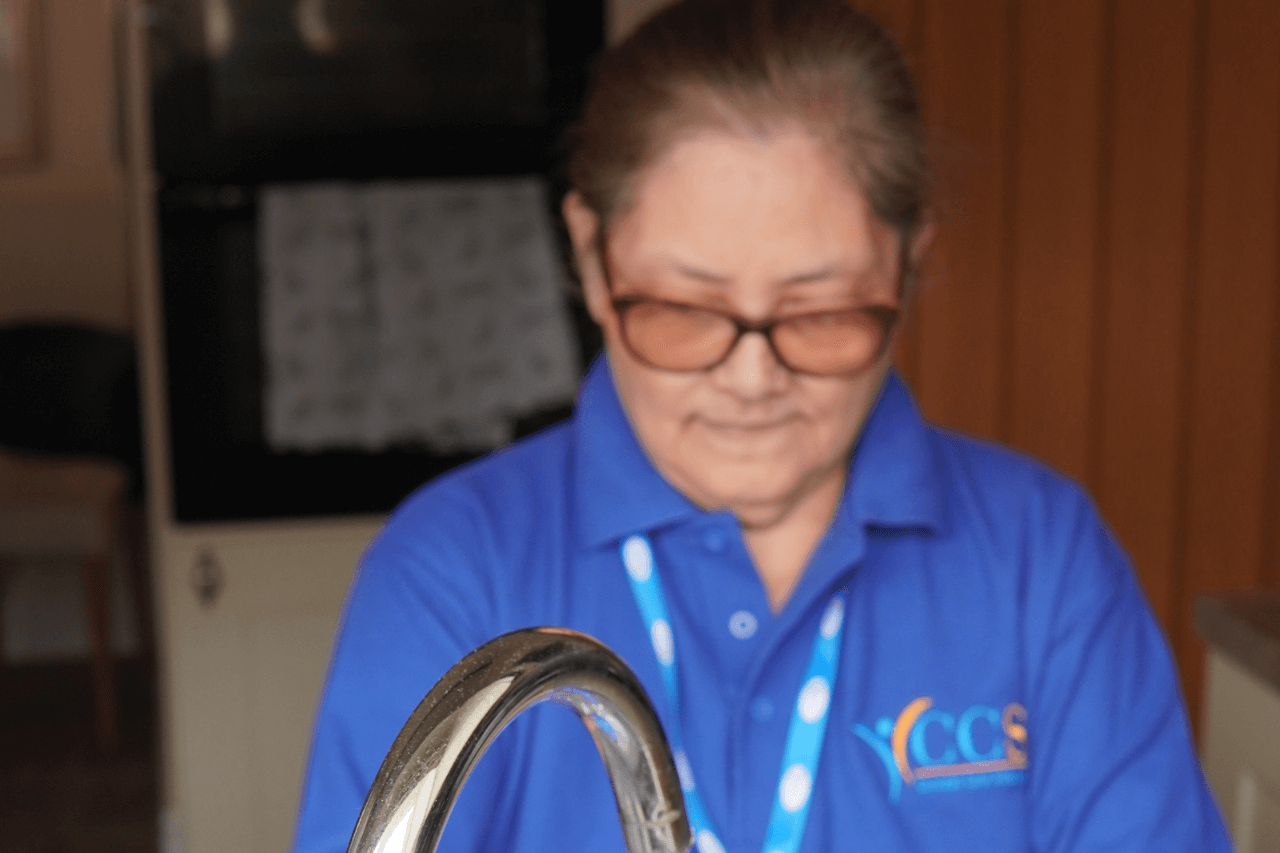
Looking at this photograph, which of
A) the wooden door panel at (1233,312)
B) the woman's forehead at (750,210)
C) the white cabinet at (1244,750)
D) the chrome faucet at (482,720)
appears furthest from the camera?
the wooden door panel at (1233,312)

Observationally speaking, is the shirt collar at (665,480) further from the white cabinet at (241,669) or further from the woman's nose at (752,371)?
the white cabinet at (241,669)

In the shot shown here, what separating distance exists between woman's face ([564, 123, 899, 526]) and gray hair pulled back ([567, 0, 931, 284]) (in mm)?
14

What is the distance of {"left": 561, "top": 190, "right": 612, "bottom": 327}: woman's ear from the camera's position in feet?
3.13

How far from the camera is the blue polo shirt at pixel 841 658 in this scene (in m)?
0.89

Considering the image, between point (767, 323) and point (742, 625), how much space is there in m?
0.23

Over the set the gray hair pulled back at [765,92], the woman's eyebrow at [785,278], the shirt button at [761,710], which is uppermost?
the gray hair pulled back at [765,92]

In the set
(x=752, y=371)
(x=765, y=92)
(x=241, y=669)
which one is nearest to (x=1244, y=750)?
(x=752, y=371)

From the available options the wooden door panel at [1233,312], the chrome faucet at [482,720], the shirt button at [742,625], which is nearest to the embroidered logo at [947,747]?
the shirt button at [742,625]

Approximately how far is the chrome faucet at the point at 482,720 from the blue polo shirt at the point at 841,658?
1.37ft

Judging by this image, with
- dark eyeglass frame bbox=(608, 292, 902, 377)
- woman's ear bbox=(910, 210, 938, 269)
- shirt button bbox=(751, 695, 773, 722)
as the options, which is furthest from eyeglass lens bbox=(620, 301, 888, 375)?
shirt button bbox=(751, 695, 773, 722)

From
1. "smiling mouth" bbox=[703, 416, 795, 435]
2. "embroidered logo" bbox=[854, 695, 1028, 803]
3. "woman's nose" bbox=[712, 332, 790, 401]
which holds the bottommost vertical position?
"embroidered logo" bbox=[854, 695, 1028, 803]

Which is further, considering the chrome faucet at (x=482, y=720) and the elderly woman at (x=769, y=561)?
the elderly woman at (x=769, y=561)

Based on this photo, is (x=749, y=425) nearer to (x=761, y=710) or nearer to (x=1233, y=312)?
(x=761, y=710)

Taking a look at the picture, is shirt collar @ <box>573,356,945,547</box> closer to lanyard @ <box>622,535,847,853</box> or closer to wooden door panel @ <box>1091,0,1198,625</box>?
lanyard @ <box>622,535,847,853</box>
